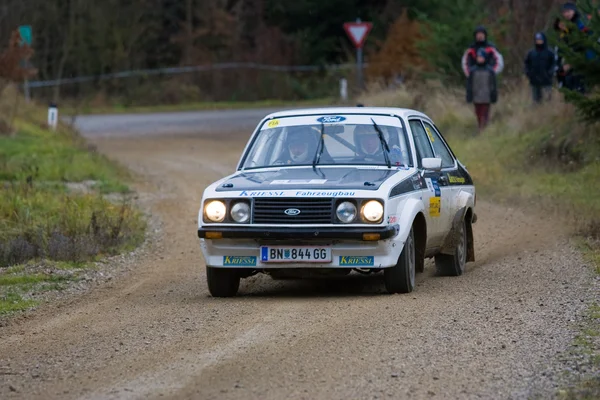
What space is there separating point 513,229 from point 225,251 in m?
6.51

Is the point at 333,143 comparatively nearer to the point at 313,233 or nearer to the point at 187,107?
the point at 313,233

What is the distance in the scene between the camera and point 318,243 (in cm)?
1027

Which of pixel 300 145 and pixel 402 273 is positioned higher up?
pixel 300 145

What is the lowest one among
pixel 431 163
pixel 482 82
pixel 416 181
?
pixel 416 181

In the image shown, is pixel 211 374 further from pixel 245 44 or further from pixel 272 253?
pixel 245 44

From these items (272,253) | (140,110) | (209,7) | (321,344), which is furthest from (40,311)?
(209,7)

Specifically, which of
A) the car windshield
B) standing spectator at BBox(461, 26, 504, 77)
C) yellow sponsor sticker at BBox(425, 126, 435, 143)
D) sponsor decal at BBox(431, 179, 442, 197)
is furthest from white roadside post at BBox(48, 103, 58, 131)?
sponsor decal at BBox(431, 179, 442, 197)

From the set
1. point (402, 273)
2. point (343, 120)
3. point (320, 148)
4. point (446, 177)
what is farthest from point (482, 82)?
point (402, 273)

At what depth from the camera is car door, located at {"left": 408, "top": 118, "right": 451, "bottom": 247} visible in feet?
37.4

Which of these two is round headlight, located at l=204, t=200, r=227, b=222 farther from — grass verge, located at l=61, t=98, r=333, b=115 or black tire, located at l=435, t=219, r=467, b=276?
grass verge, located at l=61, t=98, r=333, b=115

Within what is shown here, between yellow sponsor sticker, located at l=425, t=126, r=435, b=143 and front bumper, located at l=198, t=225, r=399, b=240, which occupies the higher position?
yellow sponsor sticker, located at l=425, t=126, r=435, b=143

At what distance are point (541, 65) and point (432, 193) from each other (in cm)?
1318

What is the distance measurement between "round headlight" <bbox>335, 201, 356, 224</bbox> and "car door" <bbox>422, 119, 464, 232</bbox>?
1.74 m

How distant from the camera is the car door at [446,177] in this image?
39.2 feet
